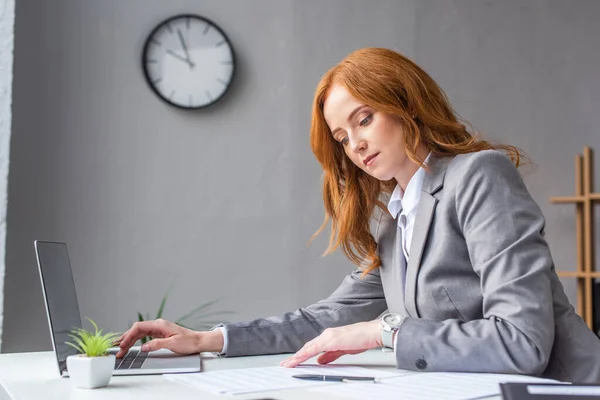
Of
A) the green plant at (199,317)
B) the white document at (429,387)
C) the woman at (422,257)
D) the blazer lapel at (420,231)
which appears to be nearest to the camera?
the white document at (429,387)

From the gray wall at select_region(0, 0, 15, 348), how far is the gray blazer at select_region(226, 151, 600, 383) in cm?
160

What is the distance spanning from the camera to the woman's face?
1.49 meters

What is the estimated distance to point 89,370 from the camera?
98 cm

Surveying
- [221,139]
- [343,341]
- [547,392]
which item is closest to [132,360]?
[343,341]

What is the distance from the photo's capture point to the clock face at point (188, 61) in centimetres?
312

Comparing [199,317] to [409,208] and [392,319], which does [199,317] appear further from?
[392,319]

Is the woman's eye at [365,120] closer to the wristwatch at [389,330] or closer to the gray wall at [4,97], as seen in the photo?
the wristwatch at [389,330]

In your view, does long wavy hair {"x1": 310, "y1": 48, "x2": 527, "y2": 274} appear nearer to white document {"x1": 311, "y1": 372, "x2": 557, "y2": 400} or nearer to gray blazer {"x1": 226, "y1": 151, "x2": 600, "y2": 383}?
gray blazer {"x1": 226, "y1": 151, "x2": 600, "y2": 383}

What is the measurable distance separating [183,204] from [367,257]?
164 centimetres

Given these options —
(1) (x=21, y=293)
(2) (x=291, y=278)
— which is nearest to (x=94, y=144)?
(1) (x=21, y=293)

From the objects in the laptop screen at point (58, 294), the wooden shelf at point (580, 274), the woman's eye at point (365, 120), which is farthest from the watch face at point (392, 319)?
the wooden shelf at point (580, 274)

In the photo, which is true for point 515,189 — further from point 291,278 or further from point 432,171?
point 291,278

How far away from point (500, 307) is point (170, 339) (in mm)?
651

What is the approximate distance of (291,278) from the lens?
10.8 ft
